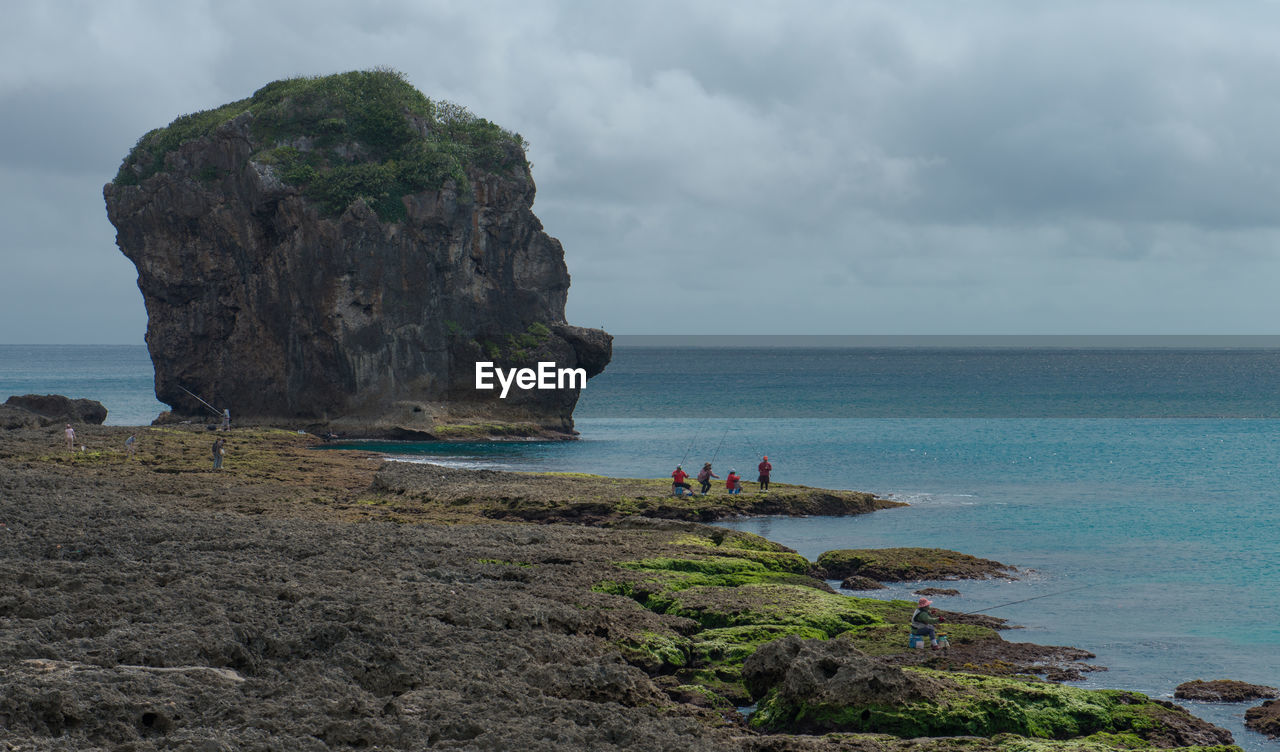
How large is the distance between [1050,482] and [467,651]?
4525 cm

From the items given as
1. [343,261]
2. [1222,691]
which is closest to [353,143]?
[343,261]

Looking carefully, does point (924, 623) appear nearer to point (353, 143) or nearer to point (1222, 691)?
point (1222, 691)

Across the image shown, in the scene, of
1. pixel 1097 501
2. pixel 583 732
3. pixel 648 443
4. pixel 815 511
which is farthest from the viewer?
pixel 648 443

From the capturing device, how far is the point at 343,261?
240 feet

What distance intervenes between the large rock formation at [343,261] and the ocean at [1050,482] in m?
7.25

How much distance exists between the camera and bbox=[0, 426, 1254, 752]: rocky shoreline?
1289cm

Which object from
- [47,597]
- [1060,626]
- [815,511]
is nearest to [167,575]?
[47,597]

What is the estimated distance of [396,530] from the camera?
27.7m

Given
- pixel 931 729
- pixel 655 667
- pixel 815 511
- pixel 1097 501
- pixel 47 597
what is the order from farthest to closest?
pixel 1097 501, pixel 815 511, pixel 655 667, pixel 47 597, pixel 931 729

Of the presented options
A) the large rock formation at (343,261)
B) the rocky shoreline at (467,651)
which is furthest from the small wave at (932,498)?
the large rock formation at (343,261)

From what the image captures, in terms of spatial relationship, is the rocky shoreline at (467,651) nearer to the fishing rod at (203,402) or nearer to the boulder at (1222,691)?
the boulder at (1222,691)

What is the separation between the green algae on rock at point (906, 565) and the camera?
29.4 m

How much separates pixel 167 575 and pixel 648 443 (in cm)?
5876

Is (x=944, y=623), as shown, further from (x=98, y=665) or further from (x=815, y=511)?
(x=815, y=511)
